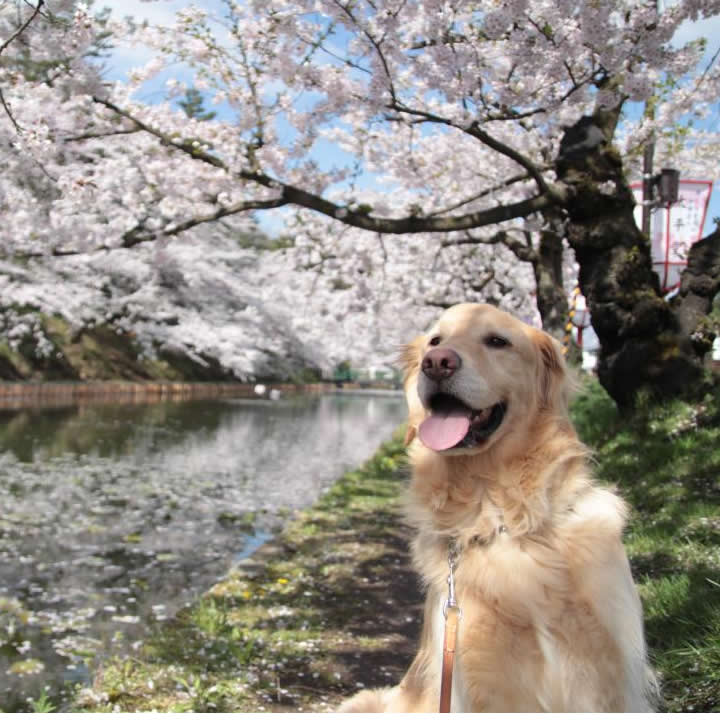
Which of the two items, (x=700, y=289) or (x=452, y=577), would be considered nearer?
(x=452, y=577)

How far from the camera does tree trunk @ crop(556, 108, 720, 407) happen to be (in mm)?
7191

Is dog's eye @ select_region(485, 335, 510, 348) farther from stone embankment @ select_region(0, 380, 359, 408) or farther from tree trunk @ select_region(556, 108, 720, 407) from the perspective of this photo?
stone embankment @ select_region(0, 380, 359, 408)

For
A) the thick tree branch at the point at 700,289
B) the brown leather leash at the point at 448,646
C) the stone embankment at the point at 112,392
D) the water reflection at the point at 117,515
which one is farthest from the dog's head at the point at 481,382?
the stone embankment at the point at 112,392

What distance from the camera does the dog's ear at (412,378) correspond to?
2.75 metres

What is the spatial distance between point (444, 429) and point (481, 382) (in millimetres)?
→ 207

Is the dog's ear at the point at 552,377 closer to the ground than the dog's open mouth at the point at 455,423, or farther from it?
farther from it

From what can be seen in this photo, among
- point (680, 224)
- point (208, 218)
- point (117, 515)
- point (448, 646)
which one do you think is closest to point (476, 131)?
point (208, 218)

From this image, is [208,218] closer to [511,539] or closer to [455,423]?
[455,423]

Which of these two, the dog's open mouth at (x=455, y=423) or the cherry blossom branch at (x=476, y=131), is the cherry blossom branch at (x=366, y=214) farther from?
the dog's open mouth at (x=455, y=423)

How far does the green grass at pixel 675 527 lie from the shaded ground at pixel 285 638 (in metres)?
1.48

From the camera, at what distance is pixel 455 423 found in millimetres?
2516

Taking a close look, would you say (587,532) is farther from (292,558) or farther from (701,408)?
(701,408)

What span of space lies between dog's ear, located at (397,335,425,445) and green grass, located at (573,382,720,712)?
785 mm

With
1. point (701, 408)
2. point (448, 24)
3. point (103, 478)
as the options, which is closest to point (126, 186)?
point (103, 478)
